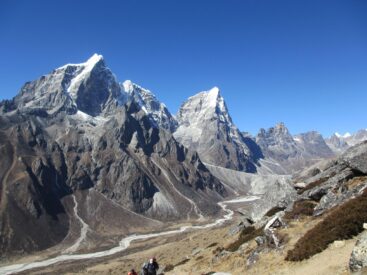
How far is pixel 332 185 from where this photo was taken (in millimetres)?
42344

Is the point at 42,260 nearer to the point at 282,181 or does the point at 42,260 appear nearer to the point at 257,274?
the point at 282,181

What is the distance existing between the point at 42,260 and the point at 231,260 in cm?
16480

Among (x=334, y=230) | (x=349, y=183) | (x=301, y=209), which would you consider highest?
(x=349, y=183)

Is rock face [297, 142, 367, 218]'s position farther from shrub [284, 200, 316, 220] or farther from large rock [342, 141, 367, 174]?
shrub [284, 200, 316, 220]

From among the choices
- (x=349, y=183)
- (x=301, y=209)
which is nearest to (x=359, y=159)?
(x=349, y=183)

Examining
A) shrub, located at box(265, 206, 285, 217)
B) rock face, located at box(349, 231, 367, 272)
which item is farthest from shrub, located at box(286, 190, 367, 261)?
shrub, located at box(265, 206, 285, 217)

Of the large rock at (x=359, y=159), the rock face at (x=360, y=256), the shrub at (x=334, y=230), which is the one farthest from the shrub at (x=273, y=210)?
the rock face at (x=360, y=256)

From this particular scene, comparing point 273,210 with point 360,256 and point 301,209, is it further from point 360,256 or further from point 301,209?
point 360,256

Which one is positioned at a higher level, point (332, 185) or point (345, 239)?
point (332, 185)

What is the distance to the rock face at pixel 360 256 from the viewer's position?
1983cm

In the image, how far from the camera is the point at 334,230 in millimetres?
28750

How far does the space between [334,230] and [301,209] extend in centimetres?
1273

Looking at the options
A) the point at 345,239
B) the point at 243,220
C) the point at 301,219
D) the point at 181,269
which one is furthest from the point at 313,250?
the point at 243,220

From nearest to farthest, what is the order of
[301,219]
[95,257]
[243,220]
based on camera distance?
1. [301,219]
2. [243,220]
3. [95,257]
